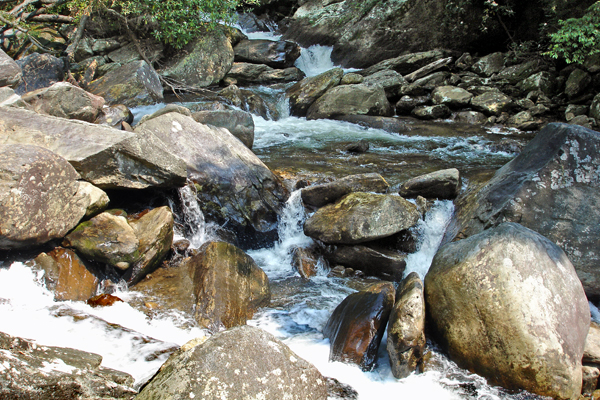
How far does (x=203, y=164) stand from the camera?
6.04m

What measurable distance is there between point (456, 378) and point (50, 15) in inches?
597

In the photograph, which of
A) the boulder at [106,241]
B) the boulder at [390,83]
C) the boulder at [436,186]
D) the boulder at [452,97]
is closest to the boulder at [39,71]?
the boulder at [106,241]

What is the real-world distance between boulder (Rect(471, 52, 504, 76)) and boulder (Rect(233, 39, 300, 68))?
23.3 feet

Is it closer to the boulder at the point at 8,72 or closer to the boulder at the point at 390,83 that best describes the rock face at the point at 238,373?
the boulder at the point at 8,72

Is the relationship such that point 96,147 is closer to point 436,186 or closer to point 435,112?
point 436,186

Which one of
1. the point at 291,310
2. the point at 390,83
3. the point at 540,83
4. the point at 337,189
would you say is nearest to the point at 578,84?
the point at 540,83

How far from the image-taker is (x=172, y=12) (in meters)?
12.1

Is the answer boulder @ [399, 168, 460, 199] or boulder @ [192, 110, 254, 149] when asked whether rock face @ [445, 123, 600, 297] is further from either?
boulder @ [192, 110, 254, 149]

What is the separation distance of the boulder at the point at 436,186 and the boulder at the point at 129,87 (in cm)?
696

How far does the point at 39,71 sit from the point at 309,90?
7269 millimetres

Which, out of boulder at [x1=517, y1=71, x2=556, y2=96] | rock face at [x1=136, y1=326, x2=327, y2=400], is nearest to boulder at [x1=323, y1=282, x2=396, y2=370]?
rock face at [x1=136, y1=326, x2=327, y2=400]

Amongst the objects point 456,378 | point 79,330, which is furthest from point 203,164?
point 456,378

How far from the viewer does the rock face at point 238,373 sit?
2375 mm

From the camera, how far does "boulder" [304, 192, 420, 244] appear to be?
215 inches
